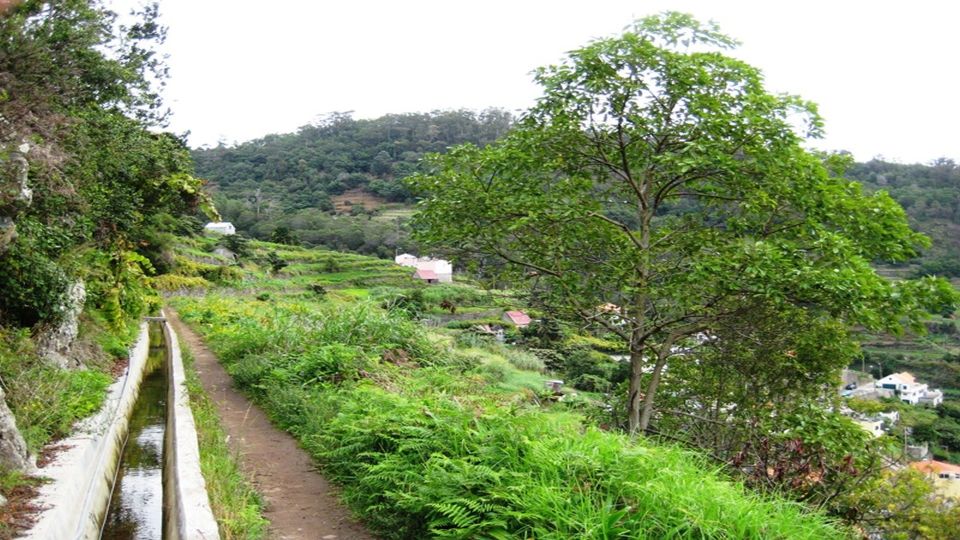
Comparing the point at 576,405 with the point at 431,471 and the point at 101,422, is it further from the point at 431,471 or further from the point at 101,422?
the point at 101,422

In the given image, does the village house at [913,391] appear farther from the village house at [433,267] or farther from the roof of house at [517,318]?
the village house at [433,267]

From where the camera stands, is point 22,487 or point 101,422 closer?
point 22,487

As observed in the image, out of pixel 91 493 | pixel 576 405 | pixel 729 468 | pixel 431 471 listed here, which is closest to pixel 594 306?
pixel 576 405

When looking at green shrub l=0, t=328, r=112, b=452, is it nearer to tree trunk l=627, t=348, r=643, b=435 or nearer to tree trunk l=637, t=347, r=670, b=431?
tree trunk l=627, t=348, r=643, b=435

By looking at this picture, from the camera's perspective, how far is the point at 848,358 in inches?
356

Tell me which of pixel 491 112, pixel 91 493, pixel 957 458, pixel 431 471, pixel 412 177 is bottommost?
pixel 957 458

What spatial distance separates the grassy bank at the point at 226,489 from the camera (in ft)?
17.4

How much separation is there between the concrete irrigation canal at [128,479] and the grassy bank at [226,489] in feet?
0.29

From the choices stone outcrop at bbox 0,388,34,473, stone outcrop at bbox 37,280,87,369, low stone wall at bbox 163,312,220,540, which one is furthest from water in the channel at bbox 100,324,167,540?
stone outcrop at bbox 37,280,87,369

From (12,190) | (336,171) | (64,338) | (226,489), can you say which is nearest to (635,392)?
(226,489)

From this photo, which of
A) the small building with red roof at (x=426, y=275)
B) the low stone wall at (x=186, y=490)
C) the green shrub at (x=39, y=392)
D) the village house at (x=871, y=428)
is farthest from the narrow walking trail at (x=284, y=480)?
the small building with red roof at (x=426, y=275)

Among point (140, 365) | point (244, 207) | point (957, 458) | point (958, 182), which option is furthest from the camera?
point (244, 207)

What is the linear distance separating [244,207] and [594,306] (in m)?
75.3

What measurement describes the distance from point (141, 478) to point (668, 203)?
8028 mm
